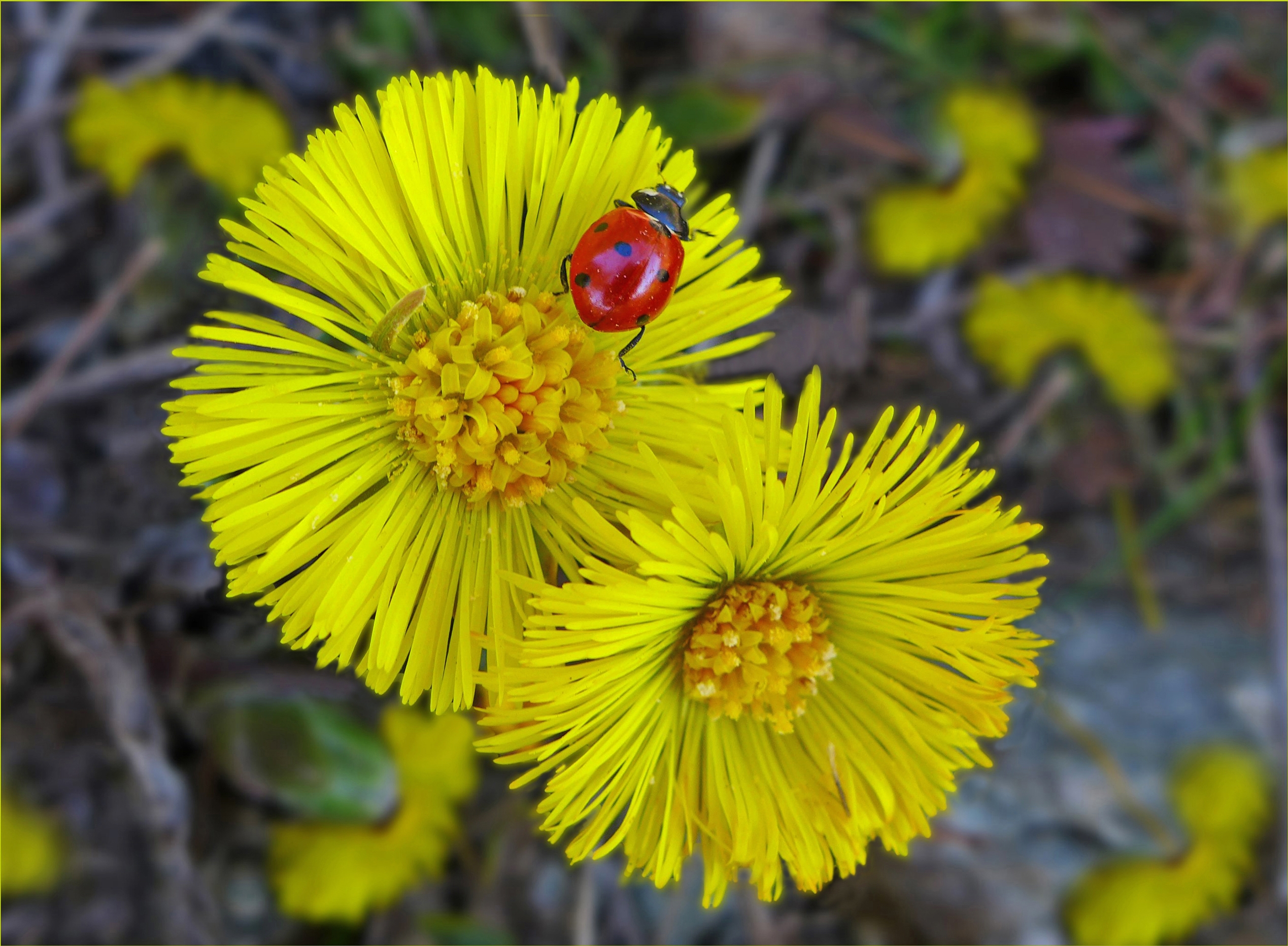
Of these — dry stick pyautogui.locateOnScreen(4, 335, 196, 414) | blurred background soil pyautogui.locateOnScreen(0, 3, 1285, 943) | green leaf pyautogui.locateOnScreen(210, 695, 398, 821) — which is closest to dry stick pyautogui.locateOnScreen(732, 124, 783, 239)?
blurred background soil pyautogui.locateOnScreen(0, 3, 1285, 943)

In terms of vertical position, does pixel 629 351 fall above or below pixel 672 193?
below

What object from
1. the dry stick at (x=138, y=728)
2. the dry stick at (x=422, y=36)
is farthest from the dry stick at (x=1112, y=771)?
the dry stick at (x=422, y=36)

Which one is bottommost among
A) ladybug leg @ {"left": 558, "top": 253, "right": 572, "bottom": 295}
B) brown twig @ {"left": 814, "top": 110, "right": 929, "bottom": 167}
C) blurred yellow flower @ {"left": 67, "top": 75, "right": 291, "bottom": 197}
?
ladybug leg @ {"left": 558, "top": 253, "right": 572, "bottom": 295}

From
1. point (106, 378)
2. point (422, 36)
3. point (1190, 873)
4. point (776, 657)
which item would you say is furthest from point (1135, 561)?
point (106, 378)

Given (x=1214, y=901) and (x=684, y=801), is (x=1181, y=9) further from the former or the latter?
(x=684, y=801)

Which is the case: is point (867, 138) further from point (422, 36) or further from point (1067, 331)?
point (422, 36)

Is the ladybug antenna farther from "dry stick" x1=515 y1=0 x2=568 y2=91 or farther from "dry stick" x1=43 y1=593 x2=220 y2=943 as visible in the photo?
"dry stick" x1=43 y1=593 x2=220 y2=943
